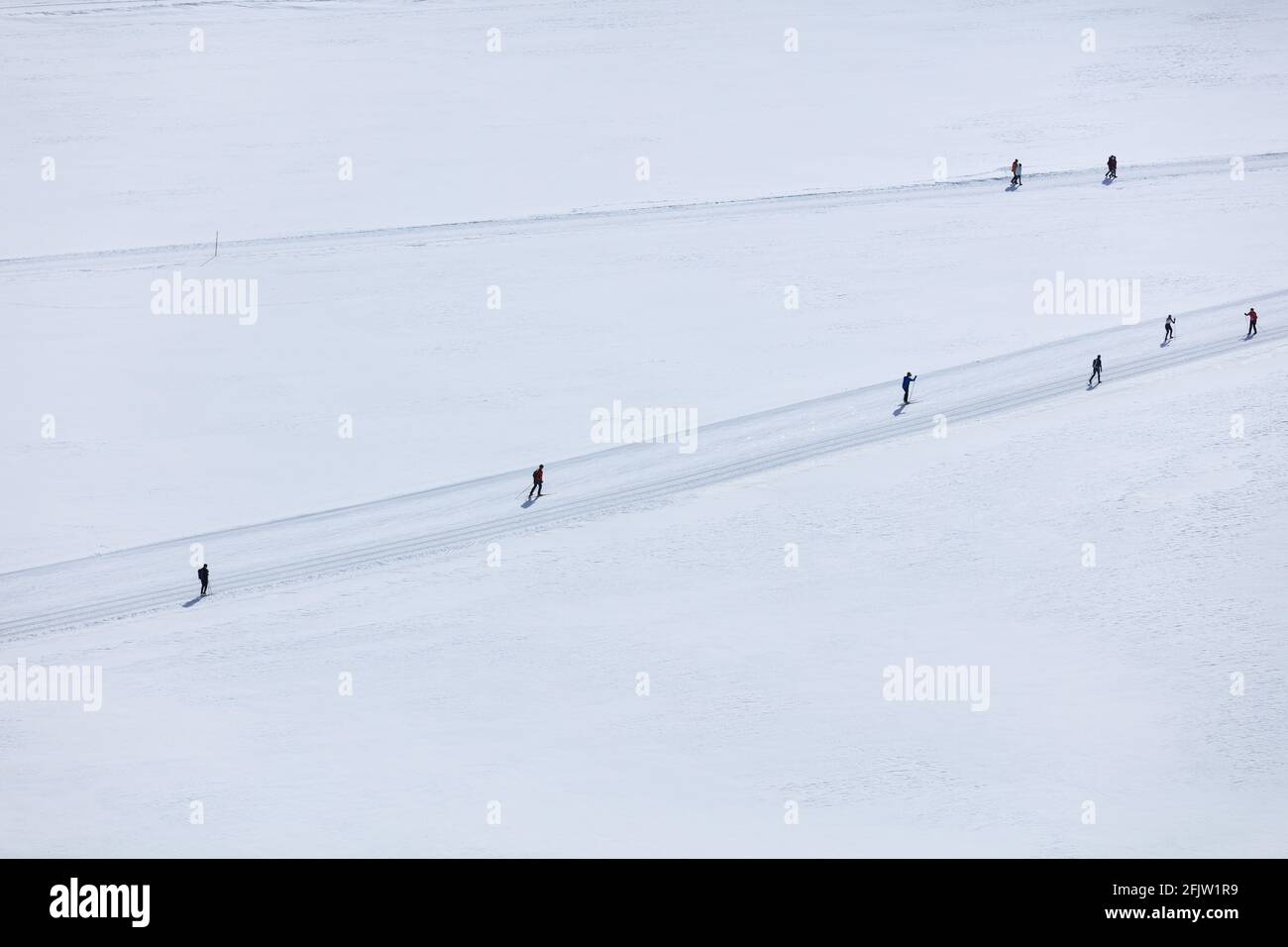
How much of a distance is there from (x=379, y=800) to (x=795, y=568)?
34.1ft

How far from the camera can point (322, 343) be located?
133 feet

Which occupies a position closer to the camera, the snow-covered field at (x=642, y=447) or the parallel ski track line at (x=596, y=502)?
the snow-covered field at (x=642, y=447)

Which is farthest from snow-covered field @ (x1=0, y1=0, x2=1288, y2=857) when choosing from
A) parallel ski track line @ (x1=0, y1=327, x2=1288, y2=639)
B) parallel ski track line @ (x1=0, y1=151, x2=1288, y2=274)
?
parallel ski track line @ (x1=0, y1=151, x2=1288, y2=274)

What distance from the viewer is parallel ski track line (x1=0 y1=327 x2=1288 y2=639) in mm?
31141

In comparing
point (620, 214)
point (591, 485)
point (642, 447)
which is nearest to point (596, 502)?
point (591, 485)

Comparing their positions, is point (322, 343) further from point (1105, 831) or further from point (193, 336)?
point (1105, 831)

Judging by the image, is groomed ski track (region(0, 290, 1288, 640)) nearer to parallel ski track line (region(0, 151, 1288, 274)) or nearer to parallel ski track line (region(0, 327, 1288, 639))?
parallel ski track line (region(0, 327, 1288, 639))

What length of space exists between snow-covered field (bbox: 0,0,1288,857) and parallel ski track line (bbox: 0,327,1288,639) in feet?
0.35

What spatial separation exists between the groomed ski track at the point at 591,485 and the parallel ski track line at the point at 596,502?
0.04 metres

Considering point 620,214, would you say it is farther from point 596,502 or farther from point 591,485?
point 596,502

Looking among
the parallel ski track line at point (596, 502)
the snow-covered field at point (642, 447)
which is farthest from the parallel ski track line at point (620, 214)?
the parallel ski track line at point (596, 502)

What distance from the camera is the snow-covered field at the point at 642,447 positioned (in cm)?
2753

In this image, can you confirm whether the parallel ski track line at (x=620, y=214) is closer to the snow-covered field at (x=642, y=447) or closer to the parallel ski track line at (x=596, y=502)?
the snow-covered field at (x=642, y=447)

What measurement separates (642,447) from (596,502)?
7.96 feet
